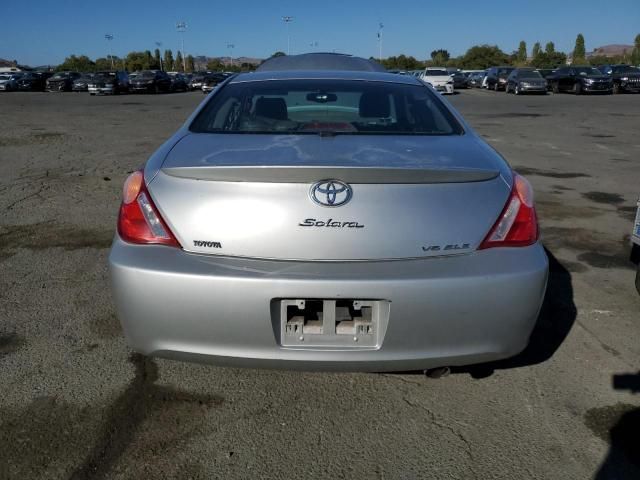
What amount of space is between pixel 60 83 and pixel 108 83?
7.89m

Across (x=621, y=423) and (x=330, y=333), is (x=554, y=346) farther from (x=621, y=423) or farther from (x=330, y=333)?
(x=330, y=333)

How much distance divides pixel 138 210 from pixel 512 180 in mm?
1595

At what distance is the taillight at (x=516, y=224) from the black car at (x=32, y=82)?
154 feet

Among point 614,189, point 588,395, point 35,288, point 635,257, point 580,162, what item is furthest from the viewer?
point 580,162

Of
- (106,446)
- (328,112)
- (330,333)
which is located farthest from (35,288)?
(330,333)

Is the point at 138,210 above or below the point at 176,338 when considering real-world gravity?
above

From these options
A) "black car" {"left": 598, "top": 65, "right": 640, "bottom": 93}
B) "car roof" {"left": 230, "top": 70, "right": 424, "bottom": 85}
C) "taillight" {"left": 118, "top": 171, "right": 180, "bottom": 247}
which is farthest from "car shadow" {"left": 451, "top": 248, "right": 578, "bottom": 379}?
"black car" {"left": 598, "top": 65, "right": 640, "bottom": 93}

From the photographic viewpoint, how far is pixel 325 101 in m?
3.68

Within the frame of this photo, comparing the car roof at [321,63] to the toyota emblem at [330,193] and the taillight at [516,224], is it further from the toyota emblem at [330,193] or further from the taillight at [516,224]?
the toyota emblem at [330,193]

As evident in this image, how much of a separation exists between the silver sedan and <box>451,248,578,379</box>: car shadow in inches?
25.3

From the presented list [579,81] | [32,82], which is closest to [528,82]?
[579,81]

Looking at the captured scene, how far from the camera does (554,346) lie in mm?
3238

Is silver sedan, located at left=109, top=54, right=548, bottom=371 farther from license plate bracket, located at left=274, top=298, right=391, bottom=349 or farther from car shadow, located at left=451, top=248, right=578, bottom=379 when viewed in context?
car shadow, located at left=451, top=248, right=578, bottom=379

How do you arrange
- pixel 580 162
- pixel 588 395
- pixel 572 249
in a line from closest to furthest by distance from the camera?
1. pixel 588 395
2. pixel 572 249
3. pixel 580 162
